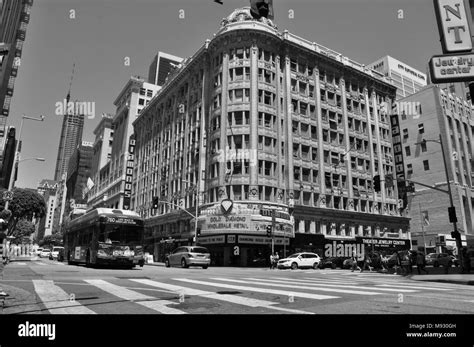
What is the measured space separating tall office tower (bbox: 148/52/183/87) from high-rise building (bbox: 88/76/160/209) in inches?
1027

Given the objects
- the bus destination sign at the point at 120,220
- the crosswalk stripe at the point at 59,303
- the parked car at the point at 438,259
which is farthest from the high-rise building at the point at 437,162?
the crosswalk stripe at the point at 59,303

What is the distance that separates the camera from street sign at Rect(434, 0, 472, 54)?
880 cm

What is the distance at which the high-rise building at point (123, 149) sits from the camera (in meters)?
69.1

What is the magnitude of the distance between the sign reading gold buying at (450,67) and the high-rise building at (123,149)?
211 feet

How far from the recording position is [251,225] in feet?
120

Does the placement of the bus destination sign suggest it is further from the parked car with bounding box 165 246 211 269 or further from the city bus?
the parked car with bounding box 165 246 211 269

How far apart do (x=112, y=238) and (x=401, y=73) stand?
12289 cm

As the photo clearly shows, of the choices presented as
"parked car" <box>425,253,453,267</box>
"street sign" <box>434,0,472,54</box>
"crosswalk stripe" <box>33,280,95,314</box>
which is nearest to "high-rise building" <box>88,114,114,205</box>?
"parked car" <box>425,253,453,267</box>

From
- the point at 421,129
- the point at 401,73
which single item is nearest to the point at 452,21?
the point at 421,129
